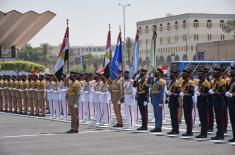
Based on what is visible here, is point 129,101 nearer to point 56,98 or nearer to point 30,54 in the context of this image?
point 56,98

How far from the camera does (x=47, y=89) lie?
2228 centimetres

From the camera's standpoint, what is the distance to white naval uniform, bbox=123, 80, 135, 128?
16.8m

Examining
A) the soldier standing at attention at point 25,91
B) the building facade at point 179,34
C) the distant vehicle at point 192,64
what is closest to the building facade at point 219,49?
the building facade at point 179,34

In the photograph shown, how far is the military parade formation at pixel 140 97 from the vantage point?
541 inches

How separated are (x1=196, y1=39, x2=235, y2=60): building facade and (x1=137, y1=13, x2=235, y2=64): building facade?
1.28 meters

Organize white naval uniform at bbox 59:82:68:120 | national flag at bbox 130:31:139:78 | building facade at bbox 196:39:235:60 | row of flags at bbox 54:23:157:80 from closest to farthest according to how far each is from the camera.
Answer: row of flags at bbox 54:23:157:80
national flag at bbox 130:31:139:78
white naval uniform at bbox 59:82:68:120
building facade at bbox 196:39:235:60

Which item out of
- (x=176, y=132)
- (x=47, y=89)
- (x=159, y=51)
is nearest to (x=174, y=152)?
(x=176, y=132)

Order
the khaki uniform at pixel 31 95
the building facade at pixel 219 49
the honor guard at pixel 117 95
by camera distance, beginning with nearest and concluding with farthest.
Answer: the honor guard at pixel 117 95 < the khaki uniform at pixel 31 95 < the building facade at pixel 219 49

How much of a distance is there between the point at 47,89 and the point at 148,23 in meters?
41.5

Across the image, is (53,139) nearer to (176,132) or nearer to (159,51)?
(176,132)

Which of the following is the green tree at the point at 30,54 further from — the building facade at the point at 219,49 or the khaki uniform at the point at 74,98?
the khaki uniform at the point at 74,98

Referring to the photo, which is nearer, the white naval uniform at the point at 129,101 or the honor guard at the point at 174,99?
the honor guard at the point at 174,99

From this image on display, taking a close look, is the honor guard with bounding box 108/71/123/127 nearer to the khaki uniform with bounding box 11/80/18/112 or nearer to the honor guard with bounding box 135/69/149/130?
the honor guard with bounding box 135/69/149/130

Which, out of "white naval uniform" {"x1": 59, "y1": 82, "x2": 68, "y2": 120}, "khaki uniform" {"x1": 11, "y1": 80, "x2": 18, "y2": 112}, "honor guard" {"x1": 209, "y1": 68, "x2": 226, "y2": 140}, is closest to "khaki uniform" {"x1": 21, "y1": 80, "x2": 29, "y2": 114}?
"khaki uniform" {"x1": 11, "y1": 80, "x2": 18, "y2": 112}
